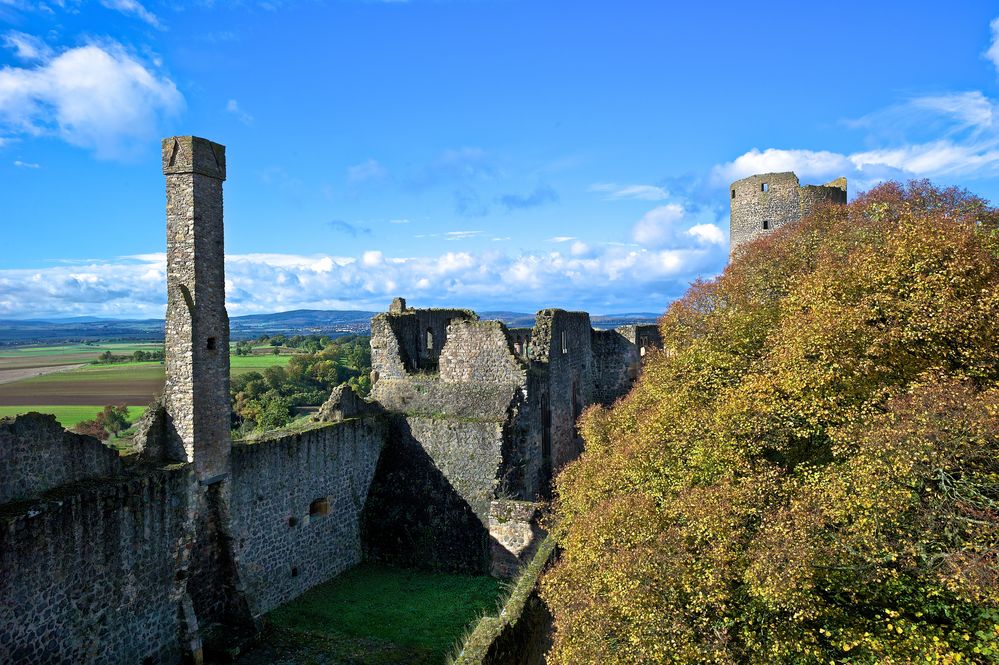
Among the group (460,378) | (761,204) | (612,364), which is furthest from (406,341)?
(761,204)

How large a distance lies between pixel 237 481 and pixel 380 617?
472 centimetres

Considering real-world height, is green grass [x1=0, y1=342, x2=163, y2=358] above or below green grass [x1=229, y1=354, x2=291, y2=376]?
above

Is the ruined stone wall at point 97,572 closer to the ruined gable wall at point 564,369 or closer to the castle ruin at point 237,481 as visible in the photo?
the castle ruin at point 237,481

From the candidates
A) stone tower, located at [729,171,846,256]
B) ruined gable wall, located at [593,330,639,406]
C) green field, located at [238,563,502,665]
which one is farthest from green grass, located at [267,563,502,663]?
stone tower, located at [729,171,846,256]

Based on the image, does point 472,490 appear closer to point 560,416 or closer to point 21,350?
point 560,416

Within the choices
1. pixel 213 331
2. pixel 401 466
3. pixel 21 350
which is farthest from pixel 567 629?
pixel 21 350

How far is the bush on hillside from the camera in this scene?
7445 mm

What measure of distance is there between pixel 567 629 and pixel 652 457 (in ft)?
10.4

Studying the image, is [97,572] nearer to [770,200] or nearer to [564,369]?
[564,369]

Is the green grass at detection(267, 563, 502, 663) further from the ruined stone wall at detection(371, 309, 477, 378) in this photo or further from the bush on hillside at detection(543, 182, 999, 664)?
the ruined stone wall at detection(371, 309, 477, 378)

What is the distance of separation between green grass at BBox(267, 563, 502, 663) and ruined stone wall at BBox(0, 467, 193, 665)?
3223 mm

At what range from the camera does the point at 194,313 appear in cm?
1376

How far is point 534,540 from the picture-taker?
58.7ft

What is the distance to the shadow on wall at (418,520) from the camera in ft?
62.7
